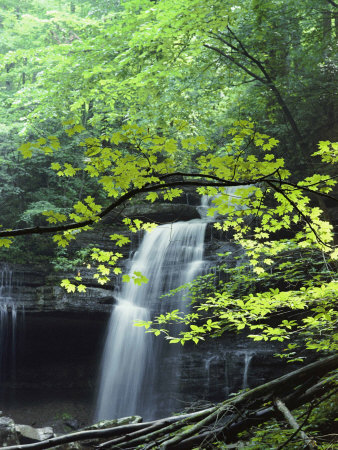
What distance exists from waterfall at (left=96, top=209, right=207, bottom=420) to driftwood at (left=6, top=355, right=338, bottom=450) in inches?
291

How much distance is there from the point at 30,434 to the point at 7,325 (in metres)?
3.91

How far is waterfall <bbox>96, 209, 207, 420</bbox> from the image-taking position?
448 inches

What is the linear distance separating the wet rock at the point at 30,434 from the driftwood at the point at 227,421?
259 inches

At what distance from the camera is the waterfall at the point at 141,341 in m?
11.4

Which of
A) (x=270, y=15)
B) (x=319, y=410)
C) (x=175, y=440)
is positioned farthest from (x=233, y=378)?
(x=270, y=15)

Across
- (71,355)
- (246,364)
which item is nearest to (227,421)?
(246,364)

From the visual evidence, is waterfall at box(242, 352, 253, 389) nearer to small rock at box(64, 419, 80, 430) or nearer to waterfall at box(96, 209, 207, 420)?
waterfall at box(96, 209, 207, 420)

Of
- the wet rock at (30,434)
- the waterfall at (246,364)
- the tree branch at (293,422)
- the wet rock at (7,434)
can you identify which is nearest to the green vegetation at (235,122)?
the tree branch at (293,422)

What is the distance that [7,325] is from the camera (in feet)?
39.6

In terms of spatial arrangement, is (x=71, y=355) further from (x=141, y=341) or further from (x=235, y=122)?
(x=235, y=122)

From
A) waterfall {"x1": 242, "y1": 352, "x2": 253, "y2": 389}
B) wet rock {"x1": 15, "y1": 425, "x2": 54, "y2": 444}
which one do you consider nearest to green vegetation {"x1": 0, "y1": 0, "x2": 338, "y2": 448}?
waterfall {"x1": 242, "y1": 352, "x2": 253, "y2": 389}

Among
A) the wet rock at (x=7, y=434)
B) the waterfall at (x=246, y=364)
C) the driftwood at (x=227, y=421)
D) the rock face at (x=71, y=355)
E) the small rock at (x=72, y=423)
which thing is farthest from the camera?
the small rock at (x=72, y=423)

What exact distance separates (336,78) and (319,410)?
694cm

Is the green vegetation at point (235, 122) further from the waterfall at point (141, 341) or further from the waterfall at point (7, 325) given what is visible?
the waterfall at point (7, 325)
